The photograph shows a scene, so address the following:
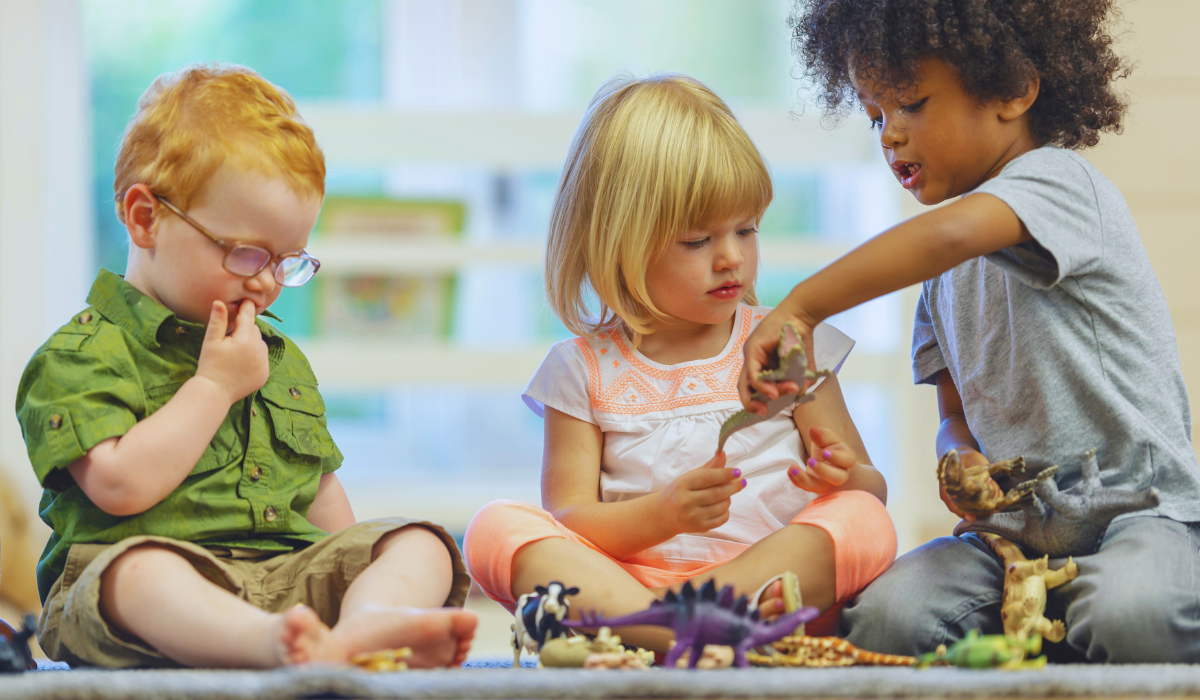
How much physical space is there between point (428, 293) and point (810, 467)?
116 cm

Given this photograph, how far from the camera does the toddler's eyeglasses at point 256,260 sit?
85 centimetres

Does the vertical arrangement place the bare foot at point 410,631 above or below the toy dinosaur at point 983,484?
below

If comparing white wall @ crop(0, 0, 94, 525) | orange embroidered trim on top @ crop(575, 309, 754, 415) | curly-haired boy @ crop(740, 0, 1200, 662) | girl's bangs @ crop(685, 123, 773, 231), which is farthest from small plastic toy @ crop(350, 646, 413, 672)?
white wall @ crop(0, 0, 94, 525)

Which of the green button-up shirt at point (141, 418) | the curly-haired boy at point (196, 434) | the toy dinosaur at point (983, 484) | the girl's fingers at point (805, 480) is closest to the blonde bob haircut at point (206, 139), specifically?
the curly-haired boy at point (196, 434)

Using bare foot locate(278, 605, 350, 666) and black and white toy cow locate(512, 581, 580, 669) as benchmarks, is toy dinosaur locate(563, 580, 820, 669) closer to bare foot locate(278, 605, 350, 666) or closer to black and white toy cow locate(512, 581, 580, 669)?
black and white toy cow locate(512, 581, 580, 669)

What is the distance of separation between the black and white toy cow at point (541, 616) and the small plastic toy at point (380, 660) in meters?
0.14

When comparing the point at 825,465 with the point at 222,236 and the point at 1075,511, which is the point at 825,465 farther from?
the point at 222,236

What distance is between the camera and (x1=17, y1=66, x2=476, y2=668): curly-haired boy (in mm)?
769

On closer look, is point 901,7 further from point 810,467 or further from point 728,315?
point 810,467

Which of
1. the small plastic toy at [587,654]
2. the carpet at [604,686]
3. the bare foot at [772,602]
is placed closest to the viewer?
the carpet at [604,686]

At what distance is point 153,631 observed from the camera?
75cm

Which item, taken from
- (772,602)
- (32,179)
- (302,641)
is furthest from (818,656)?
(32,179)

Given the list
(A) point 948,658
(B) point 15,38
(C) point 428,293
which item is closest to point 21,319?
(B) point 15,38

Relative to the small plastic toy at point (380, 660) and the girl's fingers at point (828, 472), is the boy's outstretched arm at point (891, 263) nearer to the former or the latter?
the girl's fingers at point (828, 472)
